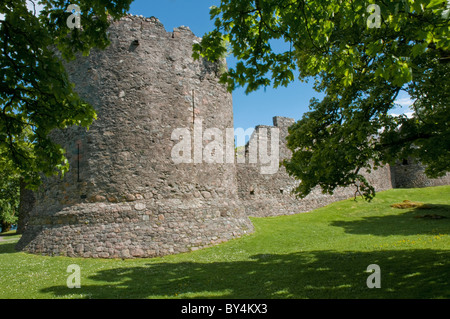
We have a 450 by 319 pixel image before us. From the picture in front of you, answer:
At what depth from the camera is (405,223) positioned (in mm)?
16391

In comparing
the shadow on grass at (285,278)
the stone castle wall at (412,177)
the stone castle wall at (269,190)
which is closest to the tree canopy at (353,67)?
the shadow on grass at (285,278)

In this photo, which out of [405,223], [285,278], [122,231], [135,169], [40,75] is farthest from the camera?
[405,223]

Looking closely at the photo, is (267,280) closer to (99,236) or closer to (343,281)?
(343,281)

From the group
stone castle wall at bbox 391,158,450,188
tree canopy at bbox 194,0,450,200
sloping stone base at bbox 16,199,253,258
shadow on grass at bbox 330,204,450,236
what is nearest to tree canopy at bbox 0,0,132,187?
tree canopy at bbox 194,0,450,200

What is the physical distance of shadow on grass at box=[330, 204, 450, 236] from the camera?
13.8m

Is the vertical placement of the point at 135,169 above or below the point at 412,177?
above

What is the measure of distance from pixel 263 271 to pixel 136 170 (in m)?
6.17

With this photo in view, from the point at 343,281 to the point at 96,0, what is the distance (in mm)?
7606

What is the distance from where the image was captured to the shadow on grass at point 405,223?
543 inches

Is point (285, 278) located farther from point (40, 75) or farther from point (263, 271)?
point (40, 75)

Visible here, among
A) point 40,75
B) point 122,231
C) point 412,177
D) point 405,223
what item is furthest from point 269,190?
point 412,177

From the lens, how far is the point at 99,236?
407 inches

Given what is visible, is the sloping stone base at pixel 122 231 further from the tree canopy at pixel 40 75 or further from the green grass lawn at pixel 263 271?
the tree canopy at pixel 40 75

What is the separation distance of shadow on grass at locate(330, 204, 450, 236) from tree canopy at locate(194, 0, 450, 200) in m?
4.36
